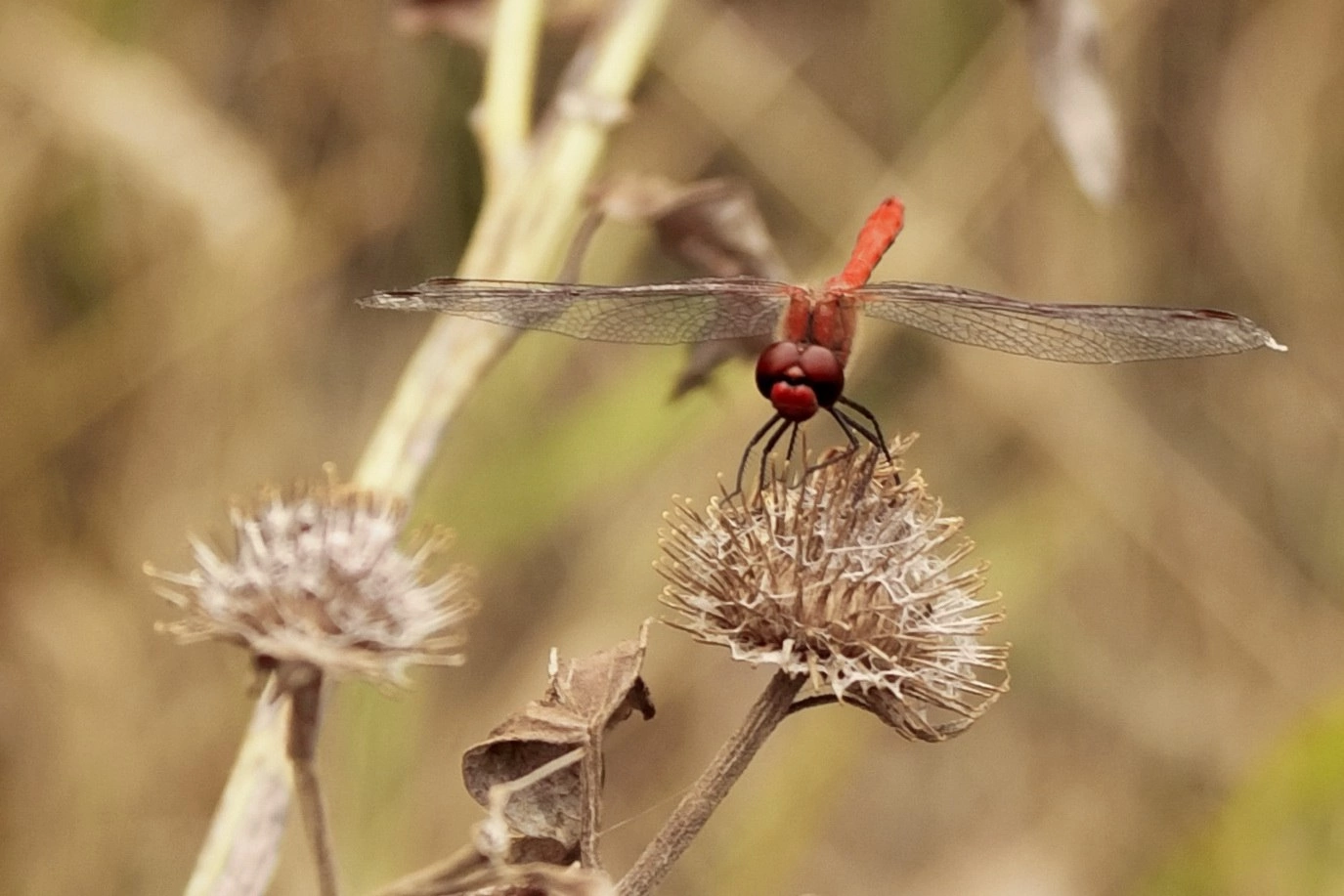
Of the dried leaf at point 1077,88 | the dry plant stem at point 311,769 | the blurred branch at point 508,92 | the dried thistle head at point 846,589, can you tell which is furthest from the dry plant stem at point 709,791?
the dried leaf at point 1077,88

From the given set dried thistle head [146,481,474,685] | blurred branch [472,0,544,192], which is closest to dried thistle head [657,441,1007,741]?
dried thistle head [146,481,474,685]

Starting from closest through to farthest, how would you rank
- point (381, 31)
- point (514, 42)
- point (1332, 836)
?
point (514, 42), point (1332, 836), point (381, 31)

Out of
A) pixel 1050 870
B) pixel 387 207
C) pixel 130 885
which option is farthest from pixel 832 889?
pixel 387 207

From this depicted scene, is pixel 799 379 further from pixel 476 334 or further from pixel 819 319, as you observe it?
pixel 476 334

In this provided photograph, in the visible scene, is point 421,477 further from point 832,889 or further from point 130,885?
point 832,889

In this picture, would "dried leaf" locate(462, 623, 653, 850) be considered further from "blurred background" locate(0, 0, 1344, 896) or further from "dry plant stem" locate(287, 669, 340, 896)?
"blurred background" locate(0, 0, 1344, 896)

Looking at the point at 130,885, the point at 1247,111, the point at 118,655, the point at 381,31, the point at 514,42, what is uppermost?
Result: the point at 1247,111
